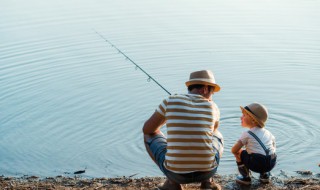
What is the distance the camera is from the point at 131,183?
5.34m

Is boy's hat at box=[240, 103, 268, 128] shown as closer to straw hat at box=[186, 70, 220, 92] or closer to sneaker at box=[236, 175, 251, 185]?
sneaker at box=[236, 175, 251, 185]

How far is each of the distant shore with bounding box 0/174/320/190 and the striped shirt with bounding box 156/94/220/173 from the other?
73 centimetres

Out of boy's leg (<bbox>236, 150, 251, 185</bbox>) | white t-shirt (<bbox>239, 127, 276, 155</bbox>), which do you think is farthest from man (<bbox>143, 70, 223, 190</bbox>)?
boy's leg (<bbox>236, 150, 251, 185</bbox>)

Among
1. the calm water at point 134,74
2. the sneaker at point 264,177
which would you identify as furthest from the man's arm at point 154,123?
the calm water at point 134,74

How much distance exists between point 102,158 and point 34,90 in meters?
3.18

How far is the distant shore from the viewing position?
16.8 feet

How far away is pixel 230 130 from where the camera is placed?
6.80 meters

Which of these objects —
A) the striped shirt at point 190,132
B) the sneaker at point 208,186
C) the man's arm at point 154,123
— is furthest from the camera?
the sneaker at point 208,186

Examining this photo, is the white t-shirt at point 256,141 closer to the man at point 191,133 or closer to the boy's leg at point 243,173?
the boy's leg at point 243,173

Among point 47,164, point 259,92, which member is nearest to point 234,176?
point 47,164

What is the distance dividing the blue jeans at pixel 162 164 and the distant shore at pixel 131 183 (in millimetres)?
539

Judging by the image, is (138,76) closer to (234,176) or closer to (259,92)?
(259,92)

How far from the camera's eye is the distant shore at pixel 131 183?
5.12m

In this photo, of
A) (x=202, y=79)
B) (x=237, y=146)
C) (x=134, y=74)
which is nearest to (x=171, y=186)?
(x=237, y=146)
